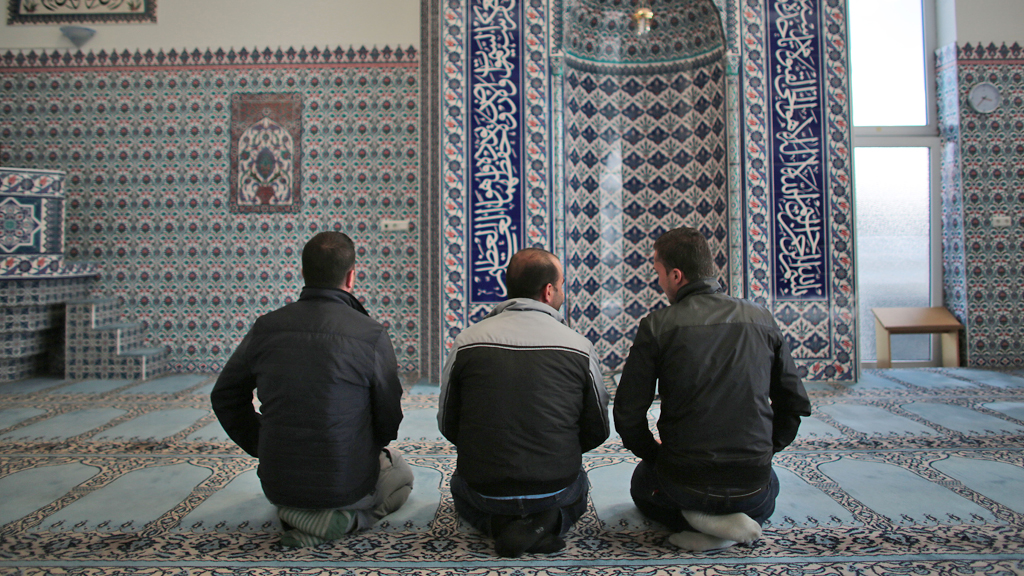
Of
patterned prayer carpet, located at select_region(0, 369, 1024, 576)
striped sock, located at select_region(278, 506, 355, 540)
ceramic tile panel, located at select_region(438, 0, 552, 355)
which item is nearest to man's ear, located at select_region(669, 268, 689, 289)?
patterned prayer carpet, located at select_region(0, 369, 1024, 576)

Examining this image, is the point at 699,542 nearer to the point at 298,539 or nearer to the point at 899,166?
the point at 298,539

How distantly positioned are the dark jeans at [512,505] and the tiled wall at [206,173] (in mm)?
3356

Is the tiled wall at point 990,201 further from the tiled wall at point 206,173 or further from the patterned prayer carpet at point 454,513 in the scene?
the tiled wall at point 206,173

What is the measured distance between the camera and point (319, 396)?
5.86ft

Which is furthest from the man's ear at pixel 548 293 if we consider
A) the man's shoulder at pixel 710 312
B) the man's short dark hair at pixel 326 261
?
the man's short dark hair at pixel 326 261

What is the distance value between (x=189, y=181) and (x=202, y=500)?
3929mm

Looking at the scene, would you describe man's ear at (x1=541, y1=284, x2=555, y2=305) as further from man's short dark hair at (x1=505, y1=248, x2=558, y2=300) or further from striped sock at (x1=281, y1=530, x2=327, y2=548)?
striped sock at (x1=281, y1=530, x2=327, y2=548)

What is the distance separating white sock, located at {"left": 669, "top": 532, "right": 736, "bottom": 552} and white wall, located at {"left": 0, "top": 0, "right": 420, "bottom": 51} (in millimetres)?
4771

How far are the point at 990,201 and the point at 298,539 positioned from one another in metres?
6.25

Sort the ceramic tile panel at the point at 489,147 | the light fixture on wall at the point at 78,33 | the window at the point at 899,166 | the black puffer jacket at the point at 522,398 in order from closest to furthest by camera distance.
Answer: the black puffer jacket at the point at 522,398 → the ceramic tile panel at the point at 489,147 → the light fixture on wall at the point at 78,33 → the window at the point at 899,166

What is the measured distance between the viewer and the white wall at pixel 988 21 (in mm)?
5363

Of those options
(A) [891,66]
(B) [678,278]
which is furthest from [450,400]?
(A) [891,66]

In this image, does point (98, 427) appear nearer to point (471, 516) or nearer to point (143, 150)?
point (471, 516)

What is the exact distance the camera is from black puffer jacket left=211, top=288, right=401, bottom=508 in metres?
1.79
